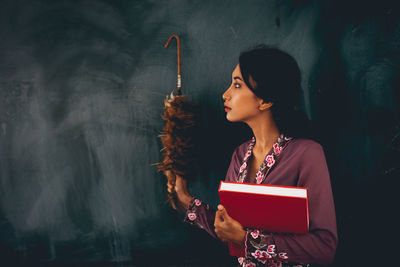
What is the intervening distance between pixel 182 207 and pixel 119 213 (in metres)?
0.32

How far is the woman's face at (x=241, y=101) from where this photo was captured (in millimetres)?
751

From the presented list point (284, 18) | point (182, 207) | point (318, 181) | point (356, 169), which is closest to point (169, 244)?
point (182, 207)

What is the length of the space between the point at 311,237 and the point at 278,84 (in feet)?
1.47

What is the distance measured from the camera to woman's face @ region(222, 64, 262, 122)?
0.75 meters

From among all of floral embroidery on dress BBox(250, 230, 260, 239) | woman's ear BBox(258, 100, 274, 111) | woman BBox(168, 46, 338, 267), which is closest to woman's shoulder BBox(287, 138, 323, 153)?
woman BBox(168, 46, 338, 267)

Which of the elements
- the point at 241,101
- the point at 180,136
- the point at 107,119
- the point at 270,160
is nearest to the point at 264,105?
the point at 241,101

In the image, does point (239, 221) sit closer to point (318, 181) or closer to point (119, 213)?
point (318, 181)

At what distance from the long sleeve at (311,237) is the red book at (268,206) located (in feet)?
0.08

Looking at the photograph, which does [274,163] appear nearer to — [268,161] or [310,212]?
[268,161]

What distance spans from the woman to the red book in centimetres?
3

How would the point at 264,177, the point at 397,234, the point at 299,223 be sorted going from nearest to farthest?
the point at 299,223, the point at 264,177, the point at 397,234

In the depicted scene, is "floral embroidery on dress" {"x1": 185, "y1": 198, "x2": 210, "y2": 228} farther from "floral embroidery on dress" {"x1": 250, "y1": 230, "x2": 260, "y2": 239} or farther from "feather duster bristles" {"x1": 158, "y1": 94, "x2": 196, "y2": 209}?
"floral embroidery on dress" {"x1": 250, "y1": 230, "x2": 260, "y2": 239}

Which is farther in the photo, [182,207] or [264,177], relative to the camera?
[182,207]

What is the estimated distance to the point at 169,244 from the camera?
3.45 ft
